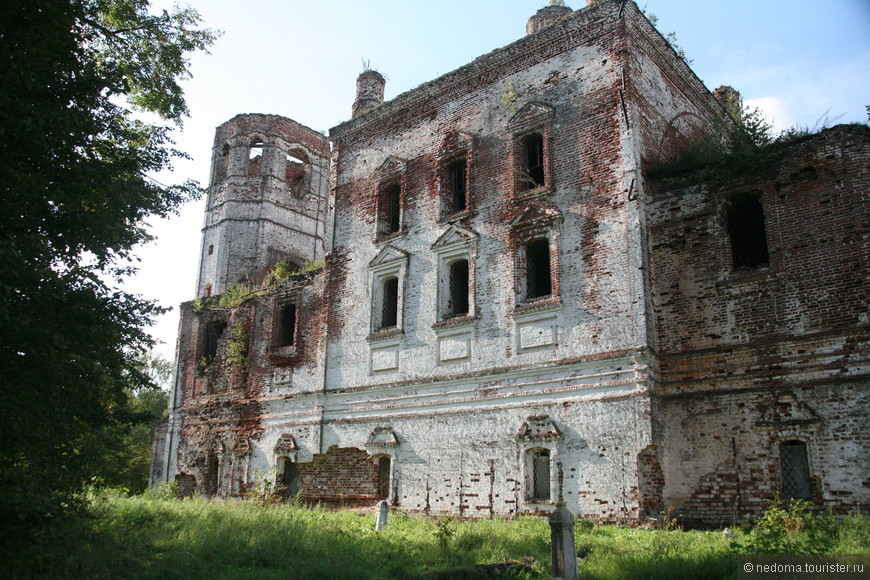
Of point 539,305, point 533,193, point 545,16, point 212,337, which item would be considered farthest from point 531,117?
point 212,337

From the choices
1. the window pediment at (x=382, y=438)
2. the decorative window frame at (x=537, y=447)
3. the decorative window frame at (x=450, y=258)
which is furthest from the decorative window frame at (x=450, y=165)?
the decorative window frame at (x=537, y=447)

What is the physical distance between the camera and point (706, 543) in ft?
31.5

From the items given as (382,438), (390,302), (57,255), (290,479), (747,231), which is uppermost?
(747,231)

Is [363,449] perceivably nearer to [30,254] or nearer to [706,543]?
[706,543]

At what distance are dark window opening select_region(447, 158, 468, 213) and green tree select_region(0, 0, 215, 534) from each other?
705cm

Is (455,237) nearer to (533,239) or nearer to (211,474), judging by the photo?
(533,239)

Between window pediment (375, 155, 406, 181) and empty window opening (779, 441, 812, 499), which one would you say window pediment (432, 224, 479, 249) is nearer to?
window pediment (375, 155, 406, 181)

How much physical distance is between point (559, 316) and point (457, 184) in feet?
15.1

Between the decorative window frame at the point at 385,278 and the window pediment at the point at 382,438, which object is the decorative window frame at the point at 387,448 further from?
the decorative window frame at the point at 385,278

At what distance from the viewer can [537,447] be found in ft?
42.2

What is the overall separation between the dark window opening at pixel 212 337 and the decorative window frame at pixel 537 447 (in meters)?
11.1

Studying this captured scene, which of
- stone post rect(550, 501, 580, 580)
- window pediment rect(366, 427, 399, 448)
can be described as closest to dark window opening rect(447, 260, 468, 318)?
window pediment rect(366, 427, 399, 448)

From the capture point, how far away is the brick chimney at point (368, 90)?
19953 millimetres

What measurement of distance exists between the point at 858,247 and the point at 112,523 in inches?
476
